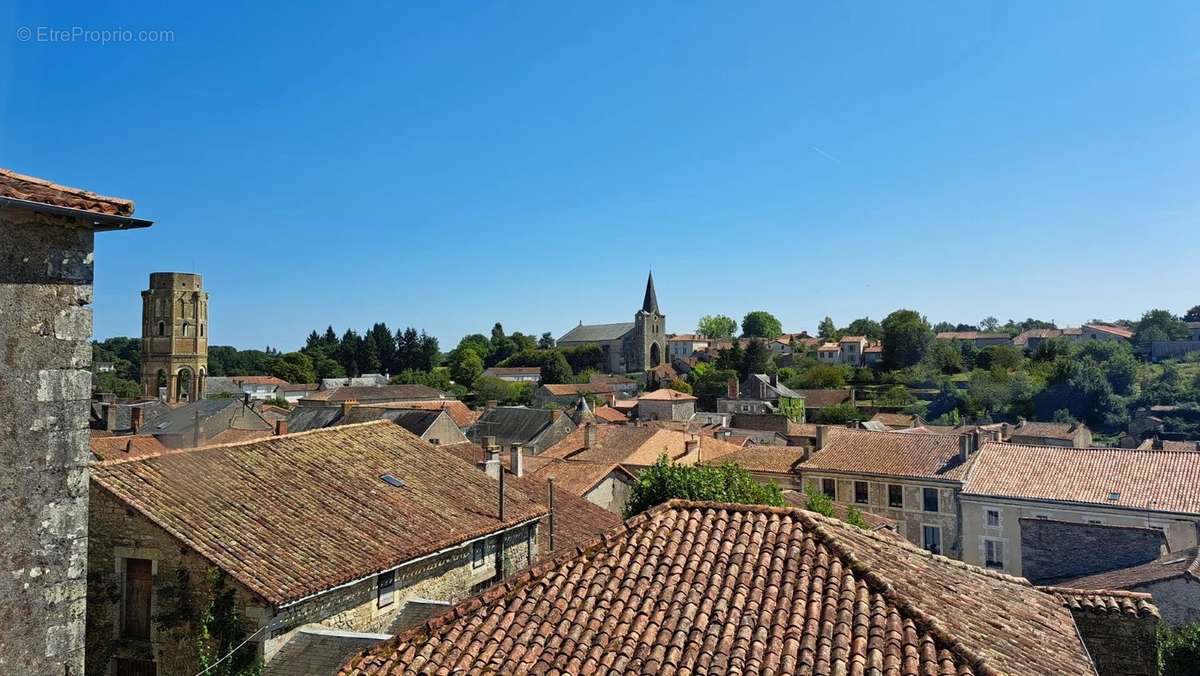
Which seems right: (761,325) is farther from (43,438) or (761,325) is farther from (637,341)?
(43,438)

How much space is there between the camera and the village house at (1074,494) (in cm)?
2742

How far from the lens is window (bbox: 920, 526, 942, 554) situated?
33.6m

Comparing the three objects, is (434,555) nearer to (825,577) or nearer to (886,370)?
(825,577)

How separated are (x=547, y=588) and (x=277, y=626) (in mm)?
4416

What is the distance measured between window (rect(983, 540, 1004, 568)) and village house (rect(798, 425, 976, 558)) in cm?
112

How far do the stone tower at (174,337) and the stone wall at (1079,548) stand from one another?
2706 inches

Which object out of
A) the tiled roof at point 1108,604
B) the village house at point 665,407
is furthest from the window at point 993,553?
the village house at point 665,407

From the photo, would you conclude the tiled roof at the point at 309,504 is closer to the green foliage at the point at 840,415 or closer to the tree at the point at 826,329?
the green foliage at the point at 840,415

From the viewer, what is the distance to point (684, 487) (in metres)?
20.6

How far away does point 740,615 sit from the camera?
6.88 meters

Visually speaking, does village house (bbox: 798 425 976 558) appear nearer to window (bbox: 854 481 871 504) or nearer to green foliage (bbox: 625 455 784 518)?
window (bbox: 854 481 871 504)

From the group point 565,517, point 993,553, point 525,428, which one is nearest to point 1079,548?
point 993,553

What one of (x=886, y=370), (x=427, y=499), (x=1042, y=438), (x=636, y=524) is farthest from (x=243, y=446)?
(x=886, y=370)

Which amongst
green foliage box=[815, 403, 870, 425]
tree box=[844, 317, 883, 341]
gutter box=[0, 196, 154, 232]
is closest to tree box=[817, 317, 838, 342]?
tree box=[844, 317, 883, 341]
